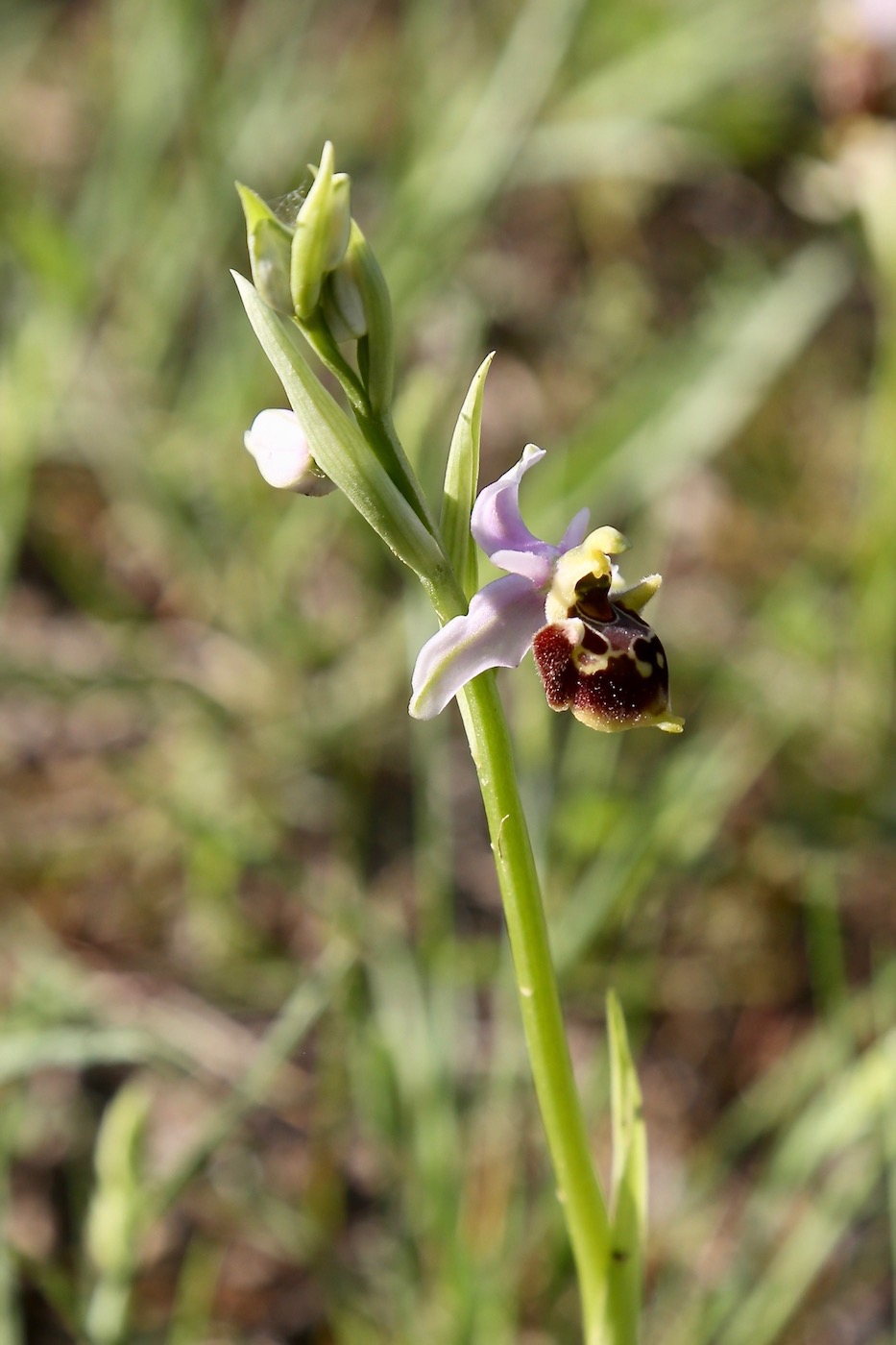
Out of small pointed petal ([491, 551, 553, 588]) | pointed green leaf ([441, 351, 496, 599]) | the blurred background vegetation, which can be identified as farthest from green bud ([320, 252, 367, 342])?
the blurred background vegetation

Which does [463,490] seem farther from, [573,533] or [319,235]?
[319,235]

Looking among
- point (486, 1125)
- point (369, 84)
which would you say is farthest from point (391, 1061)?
point (369, 84)

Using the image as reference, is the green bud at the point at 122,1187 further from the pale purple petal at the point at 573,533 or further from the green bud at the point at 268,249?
the green bud at the point at 268,249

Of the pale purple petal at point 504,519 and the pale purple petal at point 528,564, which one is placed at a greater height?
the pale purple petal at point 504,519

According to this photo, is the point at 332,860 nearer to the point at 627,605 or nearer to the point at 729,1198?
the point at 729,1198

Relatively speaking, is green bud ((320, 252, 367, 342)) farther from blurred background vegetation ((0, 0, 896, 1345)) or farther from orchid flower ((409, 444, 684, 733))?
blurred background vegetation ((0, 0, 896, 1345))

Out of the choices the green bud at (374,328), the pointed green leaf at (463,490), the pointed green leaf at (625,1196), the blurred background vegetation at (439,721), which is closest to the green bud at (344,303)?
the green bud at (374,328)

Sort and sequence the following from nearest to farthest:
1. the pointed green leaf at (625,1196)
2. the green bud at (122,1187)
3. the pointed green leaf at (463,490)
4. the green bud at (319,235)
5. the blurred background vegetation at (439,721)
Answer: the green bud at (319,235) < the pointed green leaf at (463,490) < the pointed green leaf at (625,1196) < the green bud at (122,1187) < the blurred background vegetation at (439,721)

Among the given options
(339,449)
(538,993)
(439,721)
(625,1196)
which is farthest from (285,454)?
(439,721)
